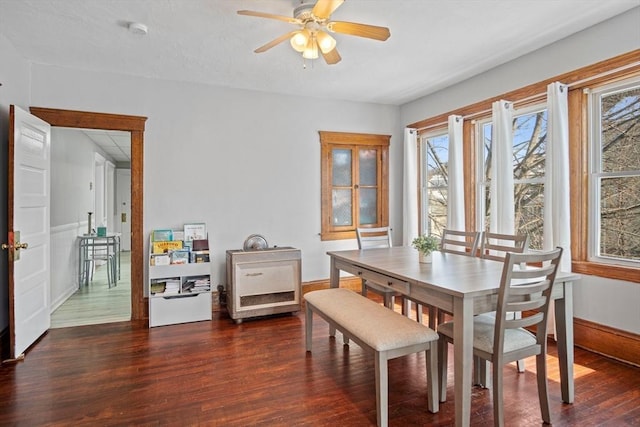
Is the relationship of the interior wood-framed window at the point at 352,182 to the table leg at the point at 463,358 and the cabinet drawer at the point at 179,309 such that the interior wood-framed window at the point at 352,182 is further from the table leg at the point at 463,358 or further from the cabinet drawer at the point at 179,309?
the table leg at the point at 463,358

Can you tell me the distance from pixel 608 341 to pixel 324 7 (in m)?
3.28

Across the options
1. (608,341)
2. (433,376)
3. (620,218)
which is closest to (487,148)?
(620,218)

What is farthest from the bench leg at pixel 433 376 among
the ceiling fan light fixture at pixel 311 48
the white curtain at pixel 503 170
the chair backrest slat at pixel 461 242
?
the ceiling fan light fixture at pixel 311 48

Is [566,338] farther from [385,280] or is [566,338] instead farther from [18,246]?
[18,246]

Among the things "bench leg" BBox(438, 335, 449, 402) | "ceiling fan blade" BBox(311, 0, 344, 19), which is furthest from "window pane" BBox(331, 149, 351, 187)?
"bench leg" BBox(438, 335, 449, 402)

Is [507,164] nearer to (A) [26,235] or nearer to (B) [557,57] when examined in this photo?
(B) [557,57]

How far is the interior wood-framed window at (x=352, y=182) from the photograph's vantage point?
4883 millimetres

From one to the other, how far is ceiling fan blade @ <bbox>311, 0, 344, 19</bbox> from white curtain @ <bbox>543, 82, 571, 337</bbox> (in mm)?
2149

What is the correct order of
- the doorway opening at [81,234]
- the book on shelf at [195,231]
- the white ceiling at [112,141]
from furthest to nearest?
the white ceiling at [112,141] < the doorway opening at [81,234] < the book on shelf at [195,231]

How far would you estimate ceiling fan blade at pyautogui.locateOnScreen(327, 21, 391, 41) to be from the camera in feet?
7.60

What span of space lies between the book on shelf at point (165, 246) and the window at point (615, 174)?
3.96 metres

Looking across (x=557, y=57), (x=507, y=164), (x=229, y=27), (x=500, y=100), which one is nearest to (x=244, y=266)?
(x=229, y=27)

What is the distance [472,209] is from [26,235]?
14.5 ft

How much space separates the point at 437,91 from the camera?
182 inches
